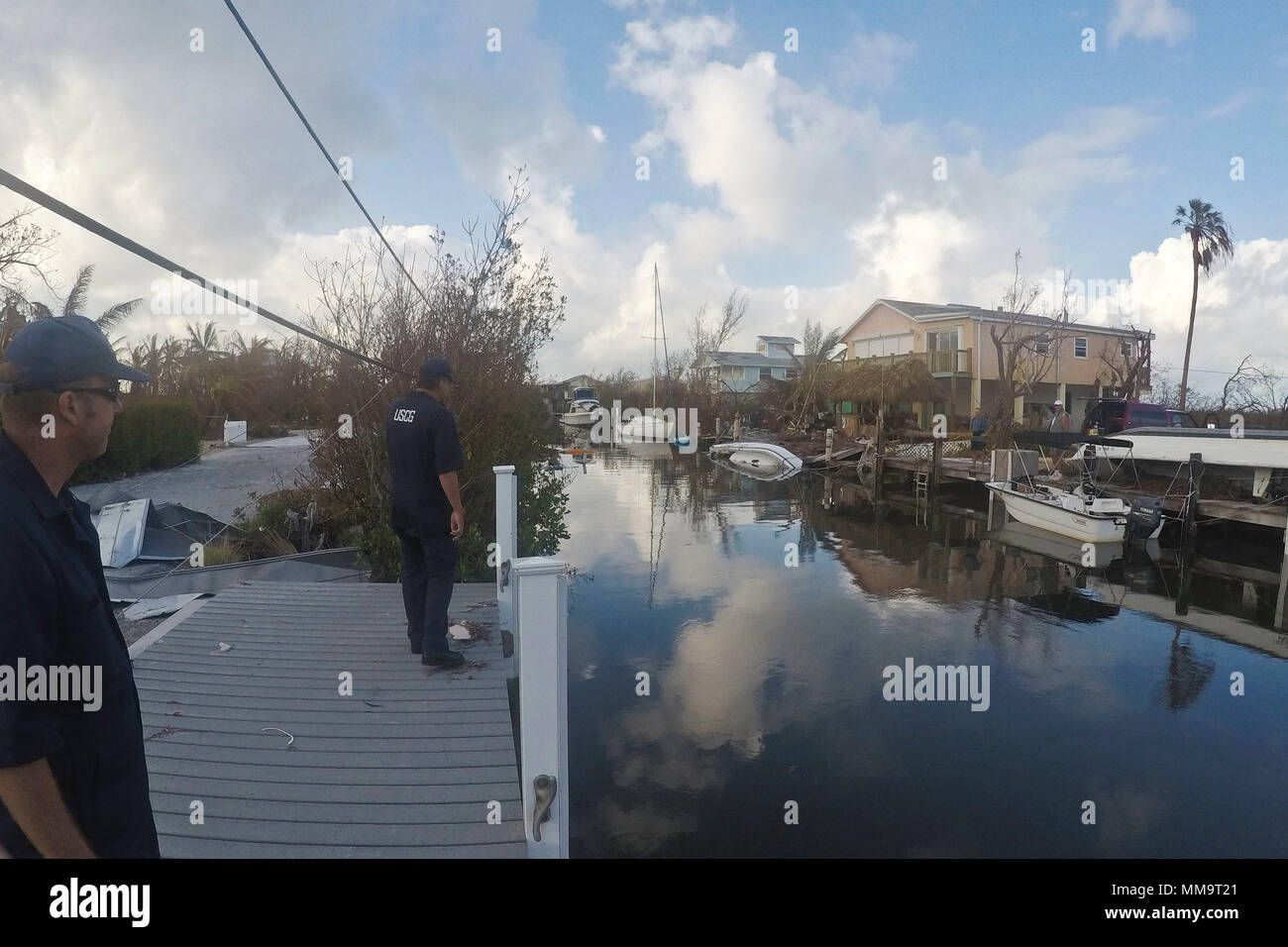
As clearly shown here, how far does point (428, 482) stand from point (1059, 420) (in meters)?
32.0

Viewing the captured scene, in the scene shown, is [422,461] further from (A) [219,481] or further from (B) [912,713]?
(A) [219,481]

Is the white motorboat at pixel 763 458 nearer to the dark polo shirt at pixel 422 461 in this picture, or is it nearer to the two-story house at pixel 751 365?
the two-story house at pixel 751 365

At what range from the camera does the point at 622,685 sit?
8508mm

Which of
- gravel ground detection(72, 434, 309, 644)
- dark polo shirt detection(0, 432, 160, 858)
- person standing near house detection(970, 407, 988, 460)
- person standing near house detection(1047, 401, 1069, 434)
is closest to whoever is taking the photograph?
dark polo shirt detection(0, 432, 160, 858)

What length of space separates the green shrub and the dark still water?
9.09 metres

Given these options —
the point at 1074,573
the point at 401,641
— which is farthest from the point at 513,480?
the point at 1074,573

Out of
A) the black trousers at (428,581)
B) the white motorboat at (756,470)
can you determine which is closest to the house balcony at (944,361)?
the white motorboat at (756,470)

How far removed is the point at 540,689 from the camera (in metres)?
3.32

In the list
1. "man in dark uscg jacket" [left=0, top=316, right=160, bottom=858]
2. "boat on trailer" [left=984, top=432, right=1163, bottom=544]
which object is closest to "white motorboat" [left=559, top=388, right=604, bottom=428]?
"boat on trailer" [left=984, top=432, right=1163, bottom=544]

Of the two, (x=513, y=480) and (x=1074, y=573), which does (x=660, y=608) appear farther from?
(x=1074, y=573)

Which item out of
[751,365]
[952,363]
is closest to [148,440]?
[952,363]

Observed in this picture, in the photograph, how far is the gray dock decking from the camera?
11.5 feet

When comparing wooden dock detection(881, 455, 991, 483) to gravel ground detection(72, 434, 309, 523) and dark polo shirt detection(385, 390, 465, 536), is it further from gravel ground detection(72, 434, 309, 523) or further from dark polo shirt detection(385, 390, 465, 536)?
dark polo shirt detection(385, 390, 465, 536)

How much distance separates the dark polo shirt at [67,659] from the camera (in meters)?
1.59
